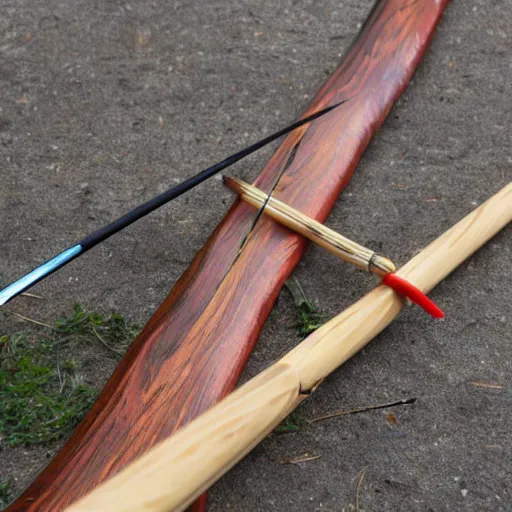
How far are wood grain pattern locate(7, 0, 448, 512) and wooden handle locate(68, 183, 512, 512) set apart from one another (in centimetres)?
19

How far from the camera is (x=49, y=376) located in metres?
1.92

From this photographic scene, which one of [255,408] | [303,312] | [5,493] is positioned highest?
[255,408]

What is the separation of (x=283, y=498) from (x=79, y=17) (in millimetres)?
2061

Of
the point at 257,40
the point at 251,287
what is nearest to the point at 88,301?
the point at 251,287

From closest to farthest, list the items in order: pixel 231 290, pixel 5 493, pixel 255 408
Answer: pixel 255 408
pixel 5 493
pixel 231 290

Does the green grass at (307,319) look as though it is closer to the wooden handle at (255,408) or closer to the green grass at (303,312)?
the green grass at (303,312)

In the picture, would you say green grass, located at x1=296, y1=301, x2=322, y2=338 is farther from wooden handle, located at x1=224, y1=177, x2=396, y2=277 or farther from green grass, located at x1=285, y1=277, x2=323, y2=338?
wooden handle, located at x1=224, y1=177, x2=396, y2=277

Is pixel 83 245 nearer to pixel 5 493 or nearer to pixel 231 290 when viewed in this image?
pixel 231 290

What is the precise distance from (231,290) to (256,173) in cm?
68

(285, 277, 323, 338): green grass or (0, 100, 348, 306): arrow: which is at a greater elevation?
(0, 100, 348, 306): arrow

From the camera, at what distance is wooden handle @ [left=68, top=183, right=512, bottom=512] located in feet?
4.38

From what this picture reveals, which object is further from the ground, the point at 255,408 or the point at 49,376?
the point at 255,408

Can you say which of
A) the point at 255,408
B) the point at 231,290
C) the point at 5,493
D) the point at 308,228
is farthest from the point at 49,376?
the point at 308,228

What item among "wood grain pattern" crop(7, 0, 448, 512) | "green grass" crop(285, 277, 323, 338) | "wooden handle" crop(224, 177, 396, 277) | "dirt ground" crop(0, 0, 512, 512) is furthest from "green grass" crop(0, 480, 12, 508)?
"wooden handle" crop(224, 177, 396, 277)
